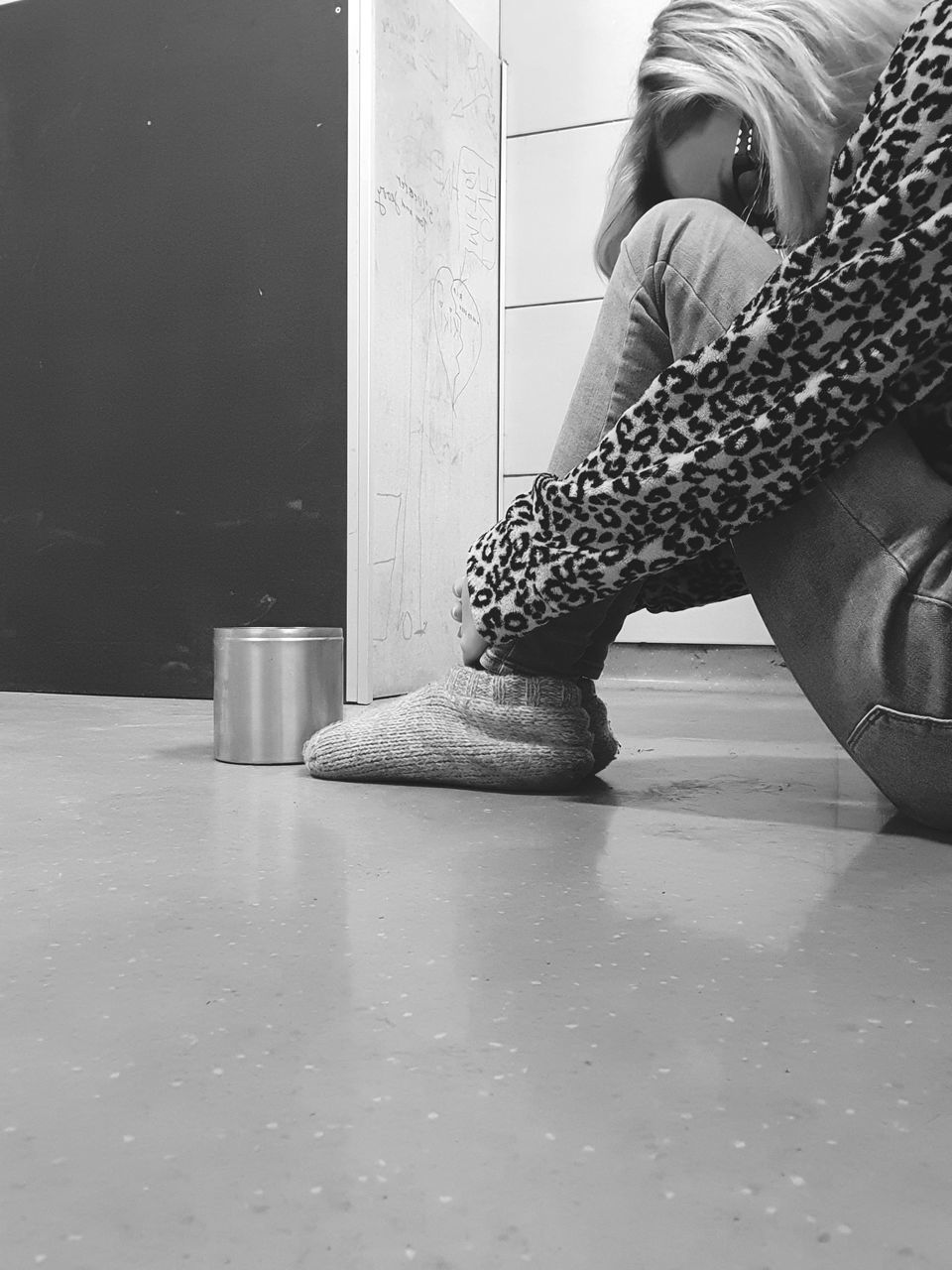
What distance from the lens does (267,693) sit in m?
1.16

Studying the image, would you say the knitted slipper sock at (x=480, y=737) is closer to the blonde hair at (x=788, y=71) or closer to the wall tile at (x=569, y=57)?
the blonde hair at (x=788, y=71)

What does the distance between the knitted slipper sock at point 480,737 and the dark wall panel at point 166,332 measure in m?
0.88

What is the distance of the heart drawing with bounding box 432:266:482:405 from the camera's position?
2.15 meters

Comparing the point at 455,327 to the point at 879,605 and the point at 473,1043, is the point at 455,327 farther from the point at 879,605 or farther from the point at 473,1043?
the point at 473,1043

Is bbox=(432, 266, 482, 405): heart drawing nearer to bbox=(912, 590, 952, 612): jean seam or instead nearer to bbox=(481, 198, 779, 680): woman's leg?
bbox=(481, 198, 779, 680): woman's leg

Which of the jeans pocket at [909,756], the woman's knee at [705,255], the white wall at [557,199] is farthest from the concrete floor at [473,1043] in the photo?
the white wall at [557,199]

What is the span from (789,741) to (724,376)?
0.82 m

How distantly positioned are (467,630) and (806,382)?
0.38m

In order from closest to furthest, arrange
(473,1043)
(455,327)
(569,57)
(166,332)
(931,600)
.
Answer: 1. (473,1043)
2. (931,600)
3. (166,332)
4. (455,327)
5. (569,57)

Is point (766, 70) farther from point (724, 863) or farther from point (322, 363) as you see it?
point (322, 363)

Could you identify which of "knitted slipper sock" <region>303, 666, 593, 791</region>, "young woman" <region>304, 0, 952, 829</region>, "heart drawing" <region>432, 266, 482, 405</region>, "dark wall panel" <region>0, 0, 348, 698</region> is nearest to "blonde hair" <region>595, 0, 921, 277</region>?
"young woman" <region>304, 0, 952, 829</region>

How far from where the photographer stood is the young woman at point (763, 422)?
67cm

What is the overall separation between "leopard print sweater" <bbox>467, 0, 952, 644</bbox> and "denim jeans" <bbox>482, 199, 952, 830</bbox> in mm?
32

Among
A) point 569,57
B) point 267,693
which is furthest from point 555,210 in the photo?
point 267,693
